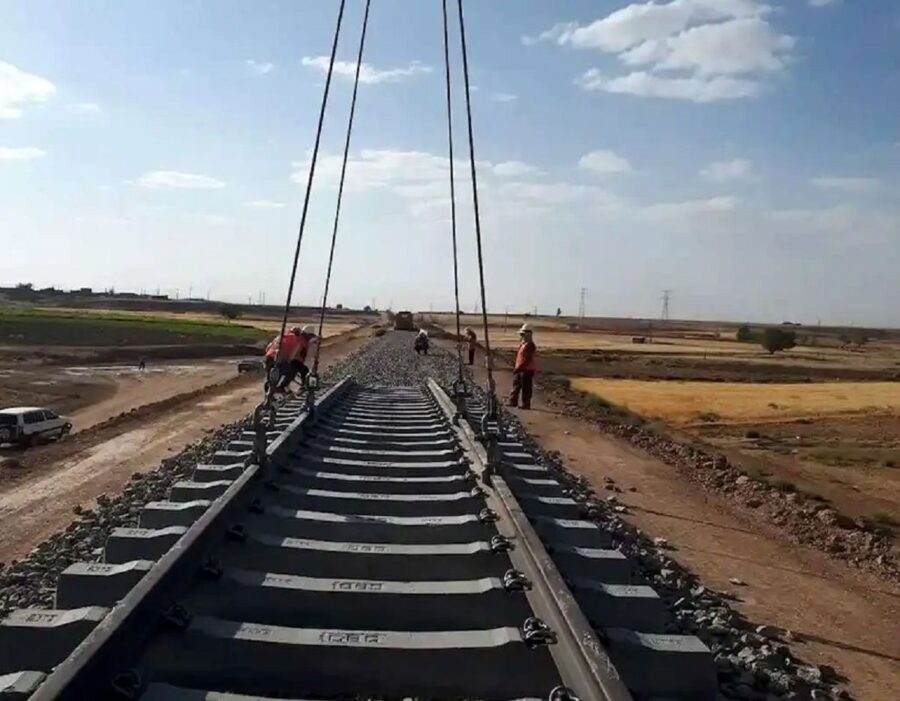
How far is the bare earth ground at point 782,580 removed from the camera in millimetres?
5473

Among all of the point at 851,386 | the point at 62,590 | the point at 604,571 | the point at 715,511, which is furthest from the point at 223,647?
the point at 851,386

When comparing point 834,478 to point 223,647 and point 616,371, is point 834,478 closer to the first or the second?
point 223,647

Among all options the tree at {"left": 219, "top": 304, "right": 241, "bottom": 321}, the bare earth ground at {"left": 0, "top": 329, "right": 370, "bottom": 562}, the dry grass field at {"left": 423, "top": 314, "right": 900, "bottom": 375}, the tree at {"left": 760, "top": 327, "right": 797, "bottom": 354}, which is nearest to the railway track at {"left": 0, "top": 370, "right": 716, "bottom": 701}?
the bare earth ground at {"left": 0, "top": 329, "right": 370, "bottom": 562}

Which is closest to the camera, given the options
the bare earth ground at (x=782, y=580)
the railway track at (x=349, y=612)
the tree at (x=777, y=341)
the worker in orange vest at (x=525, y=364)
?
the railway track at (x=349, y=612)

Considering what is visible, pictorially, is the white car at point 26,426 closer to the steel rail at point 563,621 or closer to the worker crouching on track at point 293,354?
the worker crouching on track at point 293,354

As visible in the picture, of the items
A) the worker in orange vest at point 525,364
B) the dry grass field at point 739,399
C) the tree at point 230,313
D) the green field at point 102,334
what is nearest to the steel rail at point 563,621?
the worker in orange vest at point 525,364

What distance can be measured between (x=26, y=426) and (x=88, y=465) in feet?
29.8

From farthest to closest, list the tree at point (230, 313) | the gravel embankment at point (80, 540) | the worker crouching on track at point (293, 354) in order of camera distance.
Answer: the tree at point (230, 313) < the worker crouching on track at point (293, 354) < the gravel embankment at point (80, 540)

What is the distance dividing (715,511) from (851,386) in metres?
50.8

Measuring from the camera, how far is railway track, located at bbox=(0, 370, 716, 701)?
299 cm

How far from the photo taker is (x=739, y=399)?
44.0 metres

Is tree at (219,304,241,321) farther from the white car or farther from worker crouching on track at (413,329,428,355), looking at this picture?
the white car

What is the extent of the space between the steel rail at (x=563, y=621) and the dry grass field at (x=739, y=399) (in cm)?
2957

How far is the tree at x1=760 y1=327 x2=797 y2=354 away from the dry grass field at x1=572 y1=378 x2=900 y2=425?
6317cm
